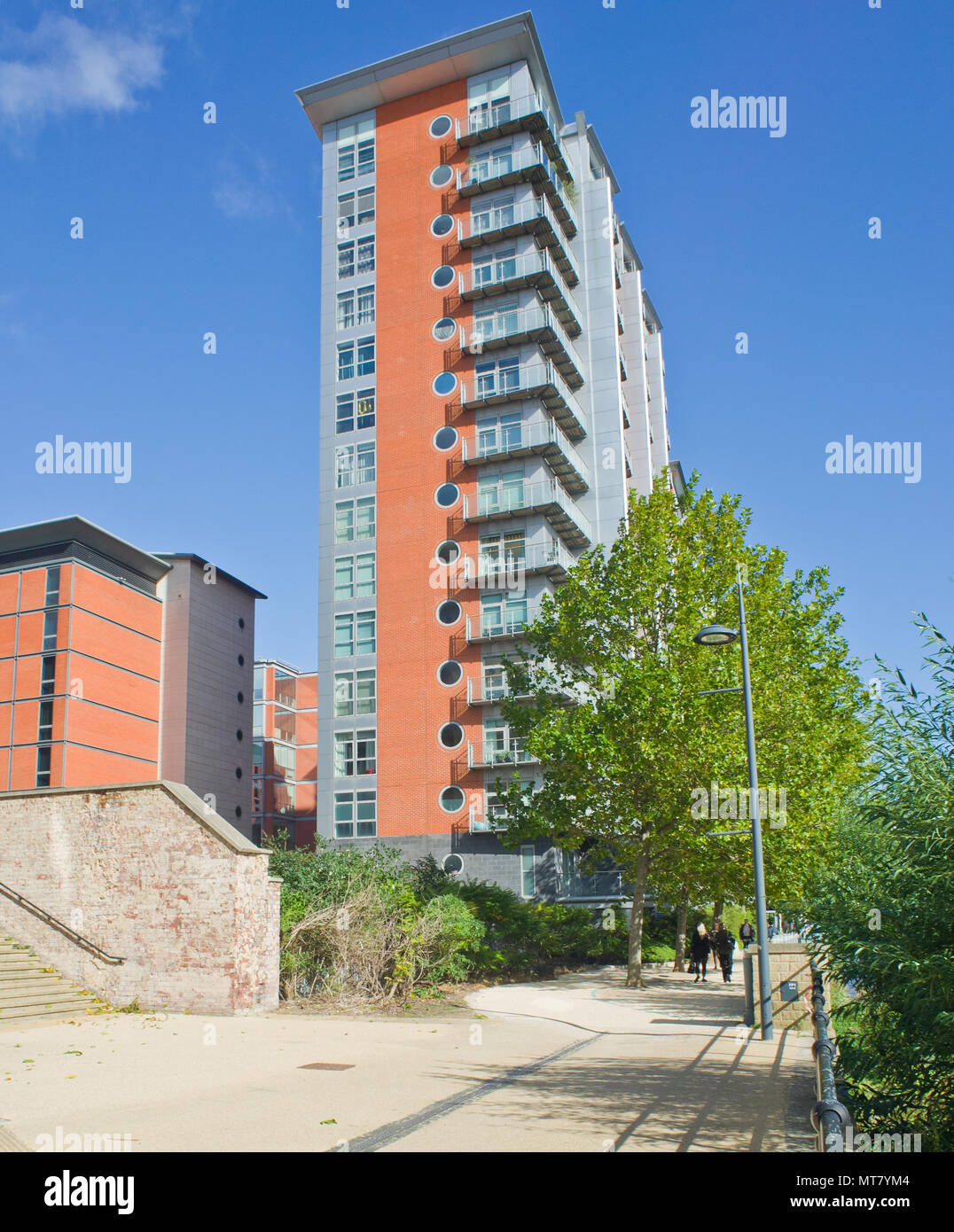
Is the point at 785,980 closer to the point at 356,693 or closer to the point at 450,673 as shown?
the point at 450,673

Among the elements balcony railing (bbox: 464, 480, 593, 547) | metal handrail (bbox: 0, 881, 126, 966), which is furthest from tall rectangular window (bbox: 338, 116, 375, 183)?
metal handrail (bbox: 0, 881, 126, 966)

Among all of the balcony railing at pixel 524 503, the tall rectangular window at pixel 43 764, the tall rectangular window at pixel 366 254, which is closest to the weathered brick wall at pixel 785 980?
the balcony railing at pixel 524 503

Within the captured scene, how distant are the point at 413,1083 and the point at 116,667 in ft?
165

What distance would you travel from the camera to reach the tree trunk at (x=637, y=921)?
76.3 feet

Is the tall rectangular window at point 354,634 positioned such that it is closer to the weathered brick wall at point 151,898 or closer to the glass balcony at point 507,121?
the glass balcony at point 507,121

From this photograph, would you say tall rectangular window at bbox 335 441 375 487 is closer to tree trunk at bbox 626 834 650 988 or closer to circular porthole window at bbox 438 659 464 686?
circular porthole window at bbox 438 659 464 686

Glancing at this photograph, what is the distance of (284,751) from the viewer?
84000 millimetres

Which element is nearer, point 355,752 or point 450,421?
point 355,752

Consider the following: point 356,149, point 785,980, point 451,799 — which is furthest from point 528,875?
point 356,149

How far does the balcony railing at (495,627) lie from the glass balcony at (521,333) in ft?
38.7

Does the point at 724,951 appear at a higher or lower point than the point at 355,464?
lower

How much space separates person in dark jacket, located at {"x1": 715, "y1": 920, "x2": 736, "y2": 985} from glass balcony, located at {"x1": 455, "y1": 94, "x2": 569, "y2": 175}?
3392 cm

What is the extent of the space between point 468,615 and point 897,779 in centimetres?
3307
